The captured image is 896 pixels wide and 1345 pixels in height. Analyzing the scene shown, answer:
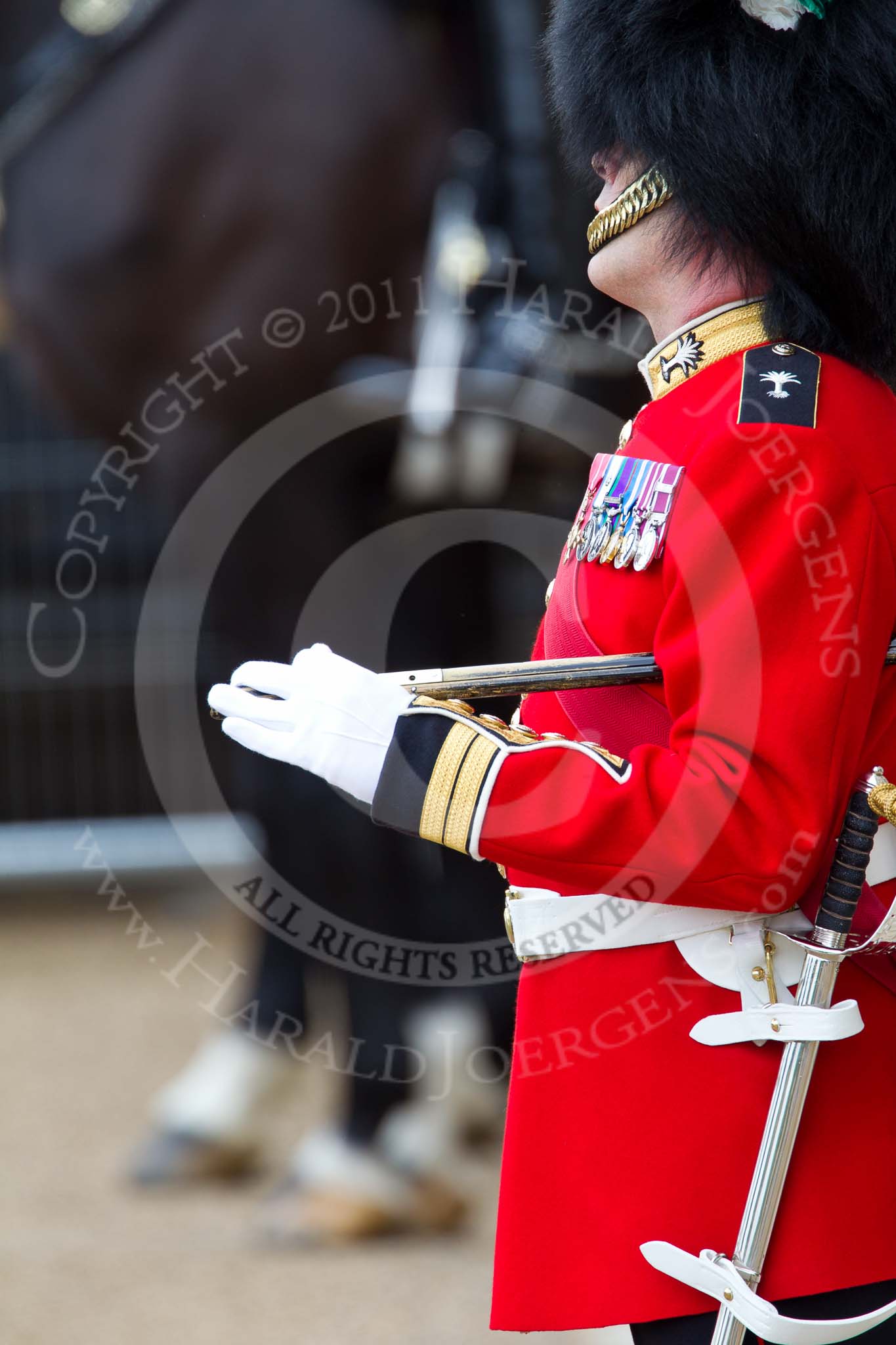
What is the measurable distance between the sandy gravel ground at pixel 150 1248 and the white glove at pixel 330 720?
0.90 metres

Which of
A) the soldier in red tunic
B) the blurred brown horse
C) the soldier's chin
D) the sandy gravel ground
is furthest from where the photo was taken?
the blurred brown horse

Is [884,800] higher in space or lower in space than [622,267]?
lower

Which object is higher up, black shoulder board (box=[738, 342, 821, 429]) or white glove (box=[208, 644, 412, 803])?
black shoulder board (box=[738, 342, 821, 429])

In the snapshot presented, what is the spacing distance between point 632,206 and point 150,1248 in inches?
49.7

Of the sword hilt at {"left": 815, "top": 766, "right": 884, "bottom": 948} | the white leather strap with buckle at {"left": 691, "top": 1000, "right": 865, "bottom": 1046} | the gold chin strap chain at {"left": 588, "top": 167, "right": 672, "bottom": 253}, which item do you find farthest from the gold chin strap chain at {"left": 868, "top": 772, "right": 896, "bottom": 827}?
the gold chin strap chain at {"left": 588, "top": 167, "right": 672, "bottom": 253}

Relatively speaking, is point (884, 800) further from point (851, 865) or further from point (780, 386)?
point (780, 386)

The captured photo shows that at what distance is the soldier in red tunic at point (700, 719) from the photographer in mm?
754

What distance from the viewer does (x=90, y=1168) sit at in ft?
6.18

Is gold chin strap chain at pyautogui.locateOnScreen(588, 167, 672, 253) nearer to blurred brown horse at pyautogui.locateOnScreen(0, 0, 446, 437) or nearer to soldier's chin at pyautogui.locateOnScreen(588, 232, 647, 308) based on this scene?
soldier's chin at pyautogui.locateOnScreen(588, 232, 647, 308)

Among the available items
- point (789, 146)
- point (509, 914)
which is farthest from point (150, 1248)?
point (789, 146)

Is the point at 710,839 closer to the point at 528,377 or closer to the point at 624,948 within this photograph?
the point at 624,948

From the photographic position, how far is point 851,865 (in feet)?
2.60

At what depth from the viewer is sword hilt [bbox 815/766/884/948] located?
79cm

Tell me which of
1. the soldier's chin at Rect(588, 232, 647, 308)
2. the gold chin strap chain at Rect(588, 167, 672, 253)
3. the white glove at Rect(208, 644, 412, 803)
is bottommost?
the white glove at Rect(208, 644, 412, 803)
